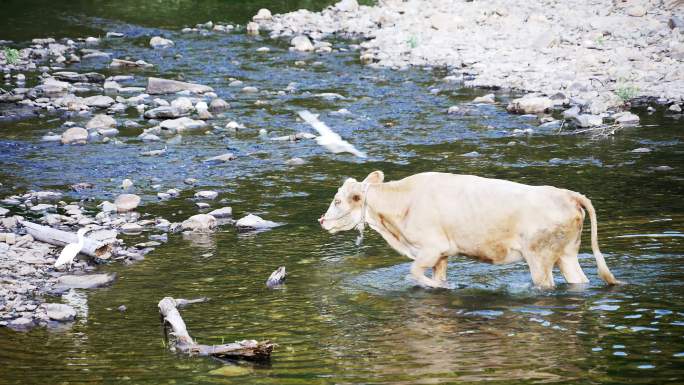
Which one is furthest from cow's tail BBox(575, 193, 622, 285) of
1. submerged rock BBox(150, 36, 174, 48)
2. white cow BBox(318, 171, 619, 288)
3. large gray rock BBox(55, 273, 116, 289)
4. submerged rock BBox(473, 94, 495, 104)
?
submerged rock BBox(150, 36, 174, 48)

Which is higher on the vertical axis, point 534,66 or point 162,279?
point 534,66

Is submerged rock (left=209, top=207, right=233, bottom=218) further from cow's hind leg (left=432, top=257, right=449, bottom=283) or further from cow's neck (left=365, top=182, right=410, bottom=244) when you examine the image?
cow's hind leg (left=432, top=257, right=449, bottom=283)

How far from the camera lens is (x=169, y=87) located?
26219 mm

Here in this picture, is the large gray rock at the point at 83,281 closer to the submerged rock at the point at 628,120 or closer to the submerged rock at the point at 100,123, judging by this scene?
the submerged rock at the point at 100,123

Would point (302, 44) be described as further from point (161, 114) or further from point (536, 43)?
point (161, 114)

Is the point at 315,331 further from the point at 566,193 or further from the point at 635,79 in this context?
the point at 635,79

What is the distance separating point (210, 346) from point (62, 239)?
5.44 meters

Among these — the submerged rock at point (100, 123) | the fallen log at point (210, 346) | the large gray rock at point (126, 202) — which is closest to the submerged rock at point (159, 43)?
the submerged rock at point (100, 123)

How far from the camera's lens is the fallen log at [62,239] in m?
13.9

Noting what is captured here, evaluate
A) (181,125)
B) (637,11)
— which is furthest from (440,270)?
(637,11)

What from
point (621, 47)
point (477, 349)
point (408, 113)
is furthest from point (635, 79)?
point (477, 349)

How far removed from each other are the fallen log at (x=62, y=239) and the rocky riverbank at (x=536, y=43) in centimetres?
1172

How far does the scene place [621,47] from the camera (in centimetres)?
2709

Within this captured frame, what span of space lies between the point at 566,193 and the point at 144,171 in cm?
1035
